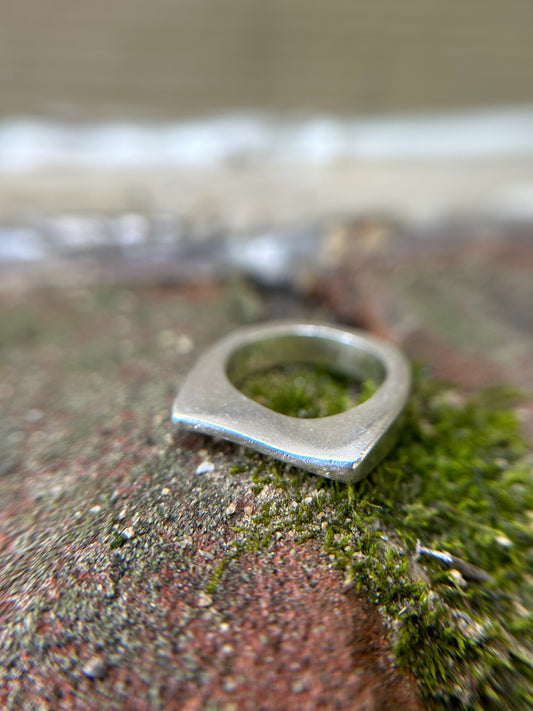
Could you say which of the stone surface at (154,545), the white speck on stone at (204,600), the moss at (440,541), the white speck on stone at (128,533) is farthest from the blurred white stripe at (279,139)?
the white speck on stone at (204,600)

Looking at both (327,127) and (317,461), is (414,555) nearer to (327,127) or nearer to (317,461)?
(317,461)

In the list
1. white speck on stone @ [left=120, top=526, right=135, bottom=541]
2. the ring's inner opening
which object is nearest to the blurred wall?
the ring's inner opening

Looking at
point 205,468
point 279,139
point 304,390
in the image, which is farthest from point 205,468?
point 279,139

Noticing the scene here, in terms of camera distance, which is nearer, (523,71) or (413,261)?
(413,261)

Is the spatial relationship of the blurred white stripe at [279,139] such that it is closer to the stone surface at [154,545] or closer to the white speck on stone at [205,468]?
the stone surface at [154,545]

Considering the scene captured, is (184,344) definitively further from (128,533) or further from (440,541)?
(440,541)

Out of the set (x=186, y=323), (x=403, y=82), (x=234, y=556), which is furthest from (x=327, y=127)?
(x=234, y=556)
